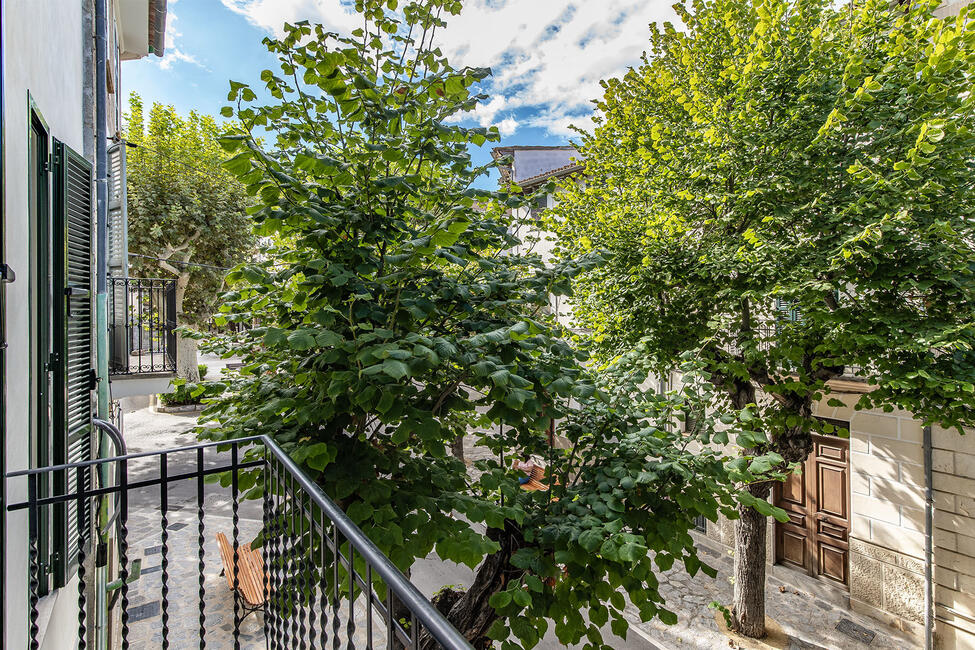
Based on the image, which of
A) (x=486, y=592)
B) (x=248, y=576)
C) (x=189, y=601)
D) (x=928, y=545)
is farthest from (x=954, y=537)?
(x=189, y=601)

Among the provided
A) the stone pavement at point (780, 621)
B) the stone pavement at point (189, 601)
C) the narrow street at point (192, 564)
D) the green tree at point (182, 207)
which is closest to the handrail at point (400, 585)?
the narrow street at point (192, 564)

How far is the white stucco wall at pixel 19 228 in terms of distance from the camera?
2.12 metres

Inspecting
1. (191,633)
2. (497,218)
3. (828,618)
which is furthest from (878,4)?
(191,633)

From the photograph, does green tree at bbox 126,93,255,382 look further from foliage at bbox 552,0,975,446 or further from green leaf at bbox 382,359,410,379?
green leaf at bbox 382,359,410,379

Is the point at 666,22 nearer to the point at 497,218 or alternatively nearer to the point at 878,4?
the point at 878,4

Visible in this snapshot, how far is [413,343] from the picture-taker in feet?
8.08

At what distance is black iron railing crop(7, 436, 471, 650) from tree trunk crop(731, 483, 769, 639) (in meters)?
5.28

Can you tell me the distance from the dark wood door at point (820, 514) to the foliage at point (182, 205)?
16.1 m

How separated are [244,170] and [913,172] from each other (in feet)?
18.4

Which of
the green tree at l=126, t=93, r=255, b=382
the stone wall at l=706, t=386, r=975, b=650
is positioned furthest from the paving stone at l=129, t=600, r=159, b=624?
the stone wall at l=706, t=386, r=975, b=650

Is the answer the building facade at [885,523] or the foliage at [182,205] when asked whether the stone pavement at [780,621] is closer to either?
the building facade at [885,523]

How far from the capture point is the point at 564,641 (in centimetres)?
308

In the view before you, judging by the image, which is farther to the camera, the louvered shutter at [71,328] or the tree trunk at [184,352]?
the tree trunk at [184,352]

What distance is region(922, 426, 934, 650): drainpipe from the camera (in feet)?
22.8
